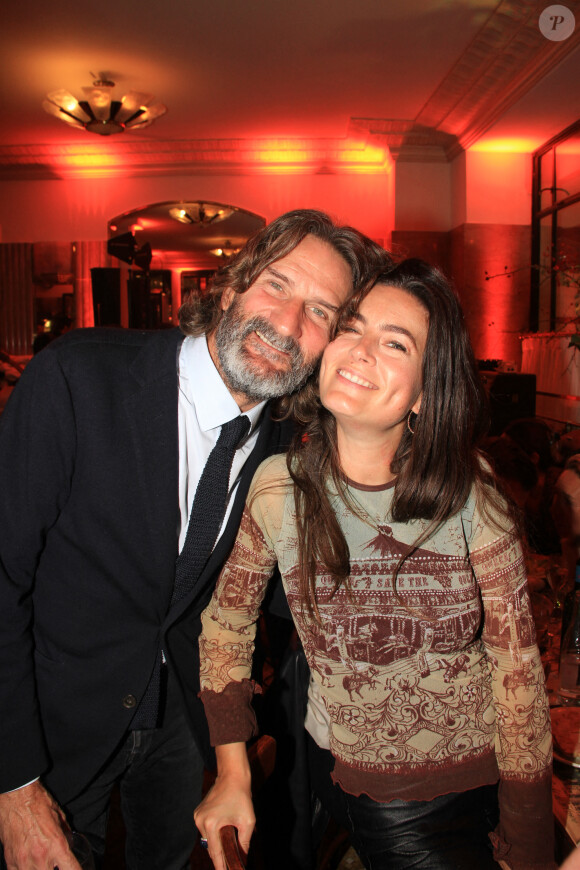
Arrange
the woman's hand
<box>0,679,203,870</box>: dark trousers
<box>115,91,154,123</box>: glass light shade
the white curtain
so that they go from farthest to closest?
<box>115,91,154,123</box>: glass light shade < the white curtain < <box>0,679,203,870</box>: dark trousers < the woman's hand

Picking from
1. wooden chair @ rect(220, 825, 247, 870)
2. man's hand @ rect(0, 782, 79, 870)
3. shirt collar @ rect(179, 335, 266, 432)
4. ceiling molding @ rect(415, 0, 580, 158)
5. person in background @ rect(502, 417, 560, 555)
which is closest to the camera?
wooden chair @ rect(220, 825, 247, 870)

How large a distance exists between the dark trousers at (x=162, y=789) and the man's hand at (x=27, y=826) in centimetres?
26

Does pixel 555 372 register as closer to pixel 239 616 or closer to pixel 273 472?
pixel 273 472

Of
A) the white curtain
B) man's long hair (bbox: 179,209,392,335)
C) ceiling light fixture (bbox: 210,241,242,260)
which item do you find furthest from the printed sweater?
ceiling light fixture (bbox: 210,241,242,260)

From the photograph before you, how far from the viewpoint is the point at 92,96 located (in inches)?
243

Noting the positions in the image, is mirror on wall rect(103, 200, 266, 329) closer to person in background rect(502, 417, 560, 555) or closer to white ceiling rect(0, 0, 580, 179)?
white ceiling rect(0, 0, 580, 179)

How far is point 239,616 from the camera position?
1.41 metres

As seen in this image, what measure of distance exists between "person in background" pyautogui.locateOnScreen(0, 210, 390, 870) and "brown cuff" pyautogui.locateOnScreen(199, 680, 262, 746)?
0.51 ft

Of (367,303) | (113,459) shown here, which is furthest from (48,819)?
(367,303)

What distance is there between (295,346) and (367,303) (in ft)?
0.76

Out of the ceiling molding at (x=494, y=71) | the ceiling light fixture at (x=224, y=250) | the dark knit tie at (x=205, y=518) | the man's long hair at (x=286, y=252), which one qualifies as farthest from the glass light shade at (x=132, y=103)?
the dark knit tie at (x=205, y=518)

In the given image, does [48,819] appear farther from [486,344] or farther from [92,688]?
[486,344]

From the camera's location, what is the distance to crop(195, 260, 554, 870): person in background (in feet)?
4.11

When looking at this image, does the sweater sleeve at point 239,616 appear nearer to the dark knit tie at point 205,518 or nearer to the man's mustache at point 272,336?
the dark knit tie at point 205,518
